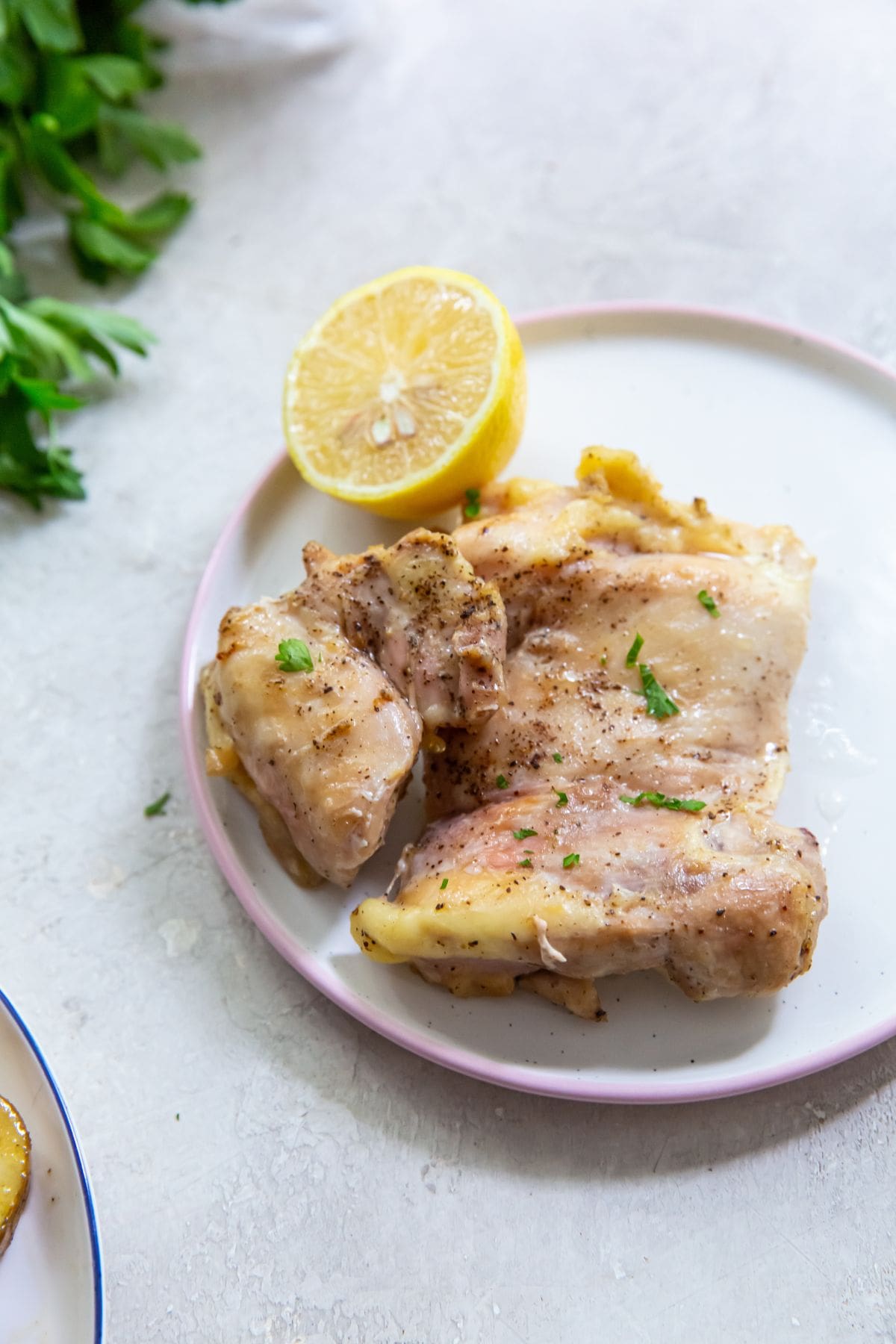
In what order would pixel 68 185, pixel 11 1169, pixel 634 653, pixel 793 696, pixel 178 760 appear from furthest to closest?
1. pixel 68 185
2. pixel 178 760
3. pixel 793 696
4. pixel 634 653
5. pixel 11 1169

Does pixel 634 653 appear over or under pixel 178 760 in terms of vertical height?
over

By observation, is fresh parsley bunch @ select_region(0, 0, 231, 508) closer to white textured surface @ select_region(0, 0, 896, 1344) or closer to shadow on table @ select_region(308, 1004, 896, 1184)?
white textured surface @ select_region(0, 0, 896, 1344)

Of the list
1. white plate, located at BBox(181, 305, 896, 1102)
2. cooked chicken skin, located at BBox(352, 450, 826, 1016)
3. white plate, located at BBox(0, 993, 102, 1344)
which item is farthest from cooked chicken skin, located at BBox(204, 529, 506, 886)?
white plate, located at BBox(0, 993, 102, 1344)

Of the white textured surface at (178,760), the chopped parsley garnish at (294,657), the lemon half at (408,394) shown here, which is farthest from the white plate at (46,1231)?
the lemon half at (408,394)

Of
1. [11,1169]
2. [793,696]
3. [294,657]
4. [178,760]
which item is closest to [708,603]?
[793,696]

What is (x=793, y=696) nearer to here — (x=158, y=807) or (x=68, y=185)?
(x=158, y=807)

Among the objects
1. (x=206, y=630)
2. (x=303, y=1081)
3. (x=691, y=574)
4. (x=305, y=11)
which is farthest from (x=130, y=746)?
(x=305, y=11)

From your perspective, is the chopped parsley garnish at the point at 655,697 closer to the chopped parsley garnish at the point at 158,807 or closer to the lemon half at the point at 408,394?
the lemon half at the point at 408,394
